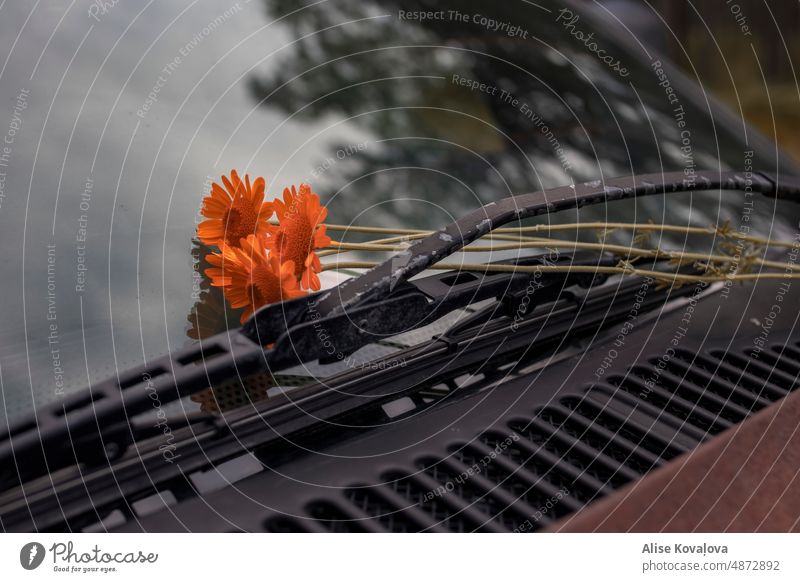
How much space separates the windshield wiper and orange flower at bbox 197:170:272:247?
0.13m

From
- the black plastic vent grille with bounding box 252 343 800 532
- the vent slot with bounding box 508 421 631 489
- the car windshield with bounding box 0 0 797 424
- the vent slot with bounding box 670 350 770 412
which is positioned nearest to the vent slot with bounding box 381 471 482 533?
the black plastic vent grille with bounding box 252 343 800 532

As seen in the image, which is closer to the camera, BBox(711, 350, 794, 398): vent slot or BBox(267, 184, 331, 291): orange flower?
BBox(267, 184, 331, 291): orange flower

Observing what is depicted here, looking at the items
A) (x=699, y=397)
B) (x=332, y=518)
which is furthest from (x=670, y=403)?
(x=332, y=518)

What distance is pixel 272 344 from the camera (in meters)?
0.81

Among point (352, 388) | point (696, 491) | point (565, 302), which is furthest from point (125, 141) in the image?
point (696, 491)

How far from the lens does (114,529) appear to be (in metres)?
0.75

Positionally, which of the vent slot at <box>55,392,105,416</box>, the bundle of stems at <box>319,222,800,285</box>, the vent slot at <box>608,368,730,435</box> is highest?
the bundle of stems at <box>319,222,800,285</box>

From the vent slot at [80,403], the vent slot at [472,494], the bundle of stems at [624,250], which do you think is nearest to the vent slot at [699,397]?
the bundle of stems at [624,250]

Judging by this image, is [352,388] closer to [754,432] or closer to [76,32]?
[754,432]

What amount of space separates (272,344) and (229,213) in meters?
0.17

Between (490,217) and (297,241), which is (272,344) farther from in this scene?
(490,217)

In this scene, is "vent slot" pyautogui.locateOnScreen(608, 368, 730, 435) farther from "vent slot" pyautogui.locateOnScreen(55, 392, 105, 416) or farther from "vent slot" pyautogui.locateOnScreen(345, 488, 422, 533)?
"vent slot" pyautogui.locateOnScreen(55, 392, 105, 416)
